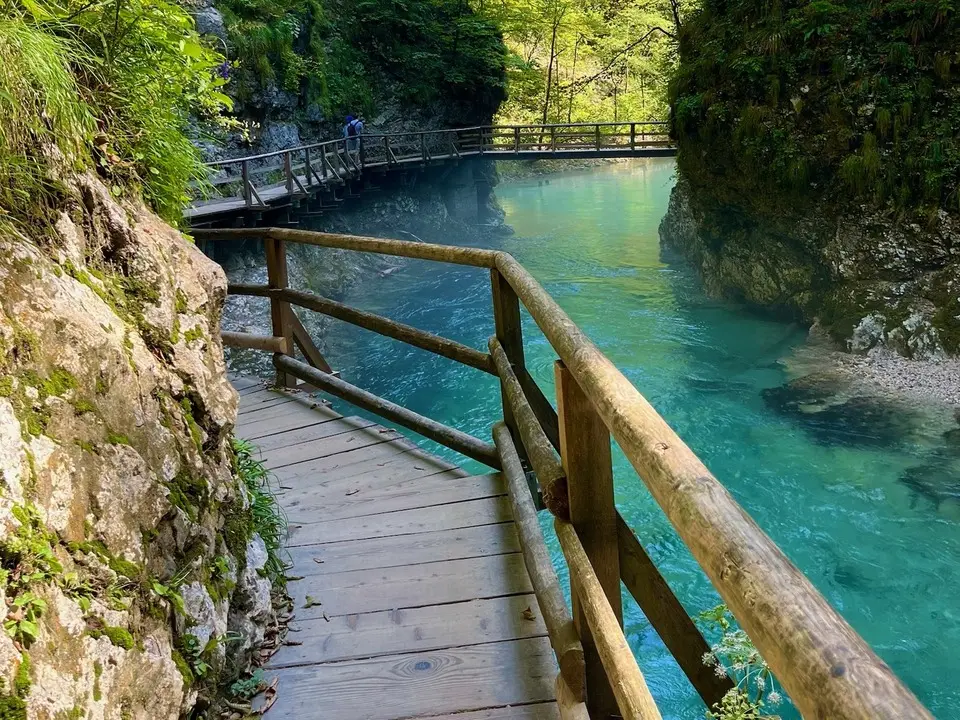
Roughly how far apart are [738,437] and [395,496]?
22.6ft

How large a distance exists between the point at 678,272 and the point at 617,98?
60.4 feet

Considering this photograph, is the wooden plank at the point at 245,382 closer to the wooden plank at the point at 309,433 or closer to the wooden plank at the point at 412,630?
the wooden plank at the point at 309,433

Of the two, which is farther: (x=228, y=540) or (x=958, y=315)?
(x=958, y=315)

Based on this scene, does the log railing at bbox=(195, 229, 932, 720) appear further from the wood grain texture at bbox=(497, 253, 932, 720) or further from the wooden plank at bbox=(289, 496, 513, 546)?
the wooden plank at bbox=(289, 496, 513, 546)

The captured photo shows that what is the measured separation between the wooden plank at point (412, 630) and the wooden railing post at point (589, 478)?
2.47 feet

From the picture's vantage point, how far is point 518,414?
7.30 ft

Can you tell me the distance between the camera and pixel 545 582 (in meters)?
1.98

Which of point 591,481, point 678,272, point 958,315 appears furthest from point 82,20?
point 678,272

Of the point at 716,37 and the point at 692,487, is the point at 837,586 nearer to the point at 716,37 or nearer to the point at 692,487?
the point at 692,487

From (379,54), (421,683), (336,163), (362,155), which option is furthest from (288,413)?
(379,54)

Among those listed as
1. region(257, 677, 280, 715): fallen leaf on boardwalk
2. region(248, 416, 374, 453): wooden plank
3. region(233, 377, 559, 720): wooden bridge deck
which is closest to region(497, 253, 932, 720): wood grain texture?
region(233, 377, 559, 720): wooden bridge deck

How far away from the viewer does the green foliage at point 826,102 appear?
413 inches

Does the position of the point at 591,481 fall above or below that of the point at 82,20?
below

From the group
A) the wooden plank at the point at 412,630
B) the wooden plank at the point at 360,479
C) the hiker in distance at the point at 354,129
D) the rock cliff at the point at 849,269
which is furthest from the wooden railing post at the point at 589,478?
the hiker in distance at the point at 354,129
